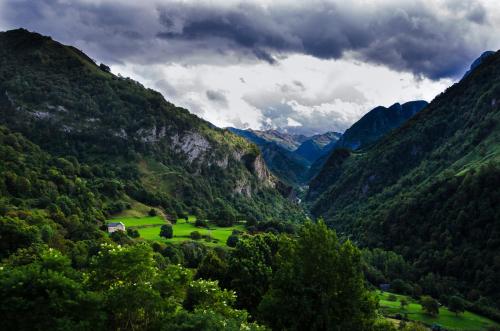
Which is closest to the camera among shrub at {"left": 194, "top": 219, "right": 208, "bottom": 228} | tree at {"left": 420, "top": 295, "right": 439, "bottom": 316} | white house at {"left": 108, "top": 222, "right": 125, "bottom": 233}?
Answer: tree at {"left": 420, "top": 295, "right": 439, "bottom": 316}

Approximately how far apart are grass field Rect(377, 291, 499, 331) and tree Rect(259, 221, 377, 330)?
303 feet

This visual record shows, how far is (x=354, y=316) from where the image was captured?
42.6 metres

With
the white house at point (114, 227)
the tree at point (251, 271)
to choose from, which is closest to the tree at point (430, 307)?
the tree at point (251, 271)

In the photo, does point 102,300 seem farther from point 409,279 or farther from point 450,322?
point 409,279

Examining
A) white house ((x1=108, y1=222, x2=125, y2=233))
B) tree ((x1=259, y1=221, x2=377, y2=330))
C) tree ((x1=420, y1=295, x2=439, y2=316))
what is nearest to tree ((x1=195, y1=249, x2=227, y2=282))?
tree ((x1=259, y1=221, x2=377, y2=330))

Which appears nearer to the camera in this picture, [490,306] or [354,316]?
[354,316]

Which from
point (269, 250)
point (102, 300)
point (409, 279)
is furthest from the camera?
point (409, 279)

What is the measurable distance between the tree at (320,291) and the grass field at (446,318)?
303 feet

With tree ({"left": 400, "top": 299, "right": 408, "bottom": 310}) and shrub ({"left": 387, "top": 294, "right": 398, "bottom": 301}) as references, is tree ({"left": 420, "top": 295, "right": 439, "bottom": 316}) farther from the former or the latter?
shrub ({"left": 387, "top": 294, "right": 398, "bottom": 301})

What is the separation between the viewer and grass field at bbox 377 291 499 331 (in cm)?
12862

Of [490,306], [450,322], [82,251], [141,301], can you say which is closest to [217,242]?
[82,251]

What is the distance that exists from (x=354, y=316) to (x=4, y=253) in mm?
76113

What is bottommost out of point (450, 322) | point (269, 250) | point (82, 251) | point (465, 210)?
point (450, 322)

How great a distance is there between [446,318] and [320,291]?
10981cm
